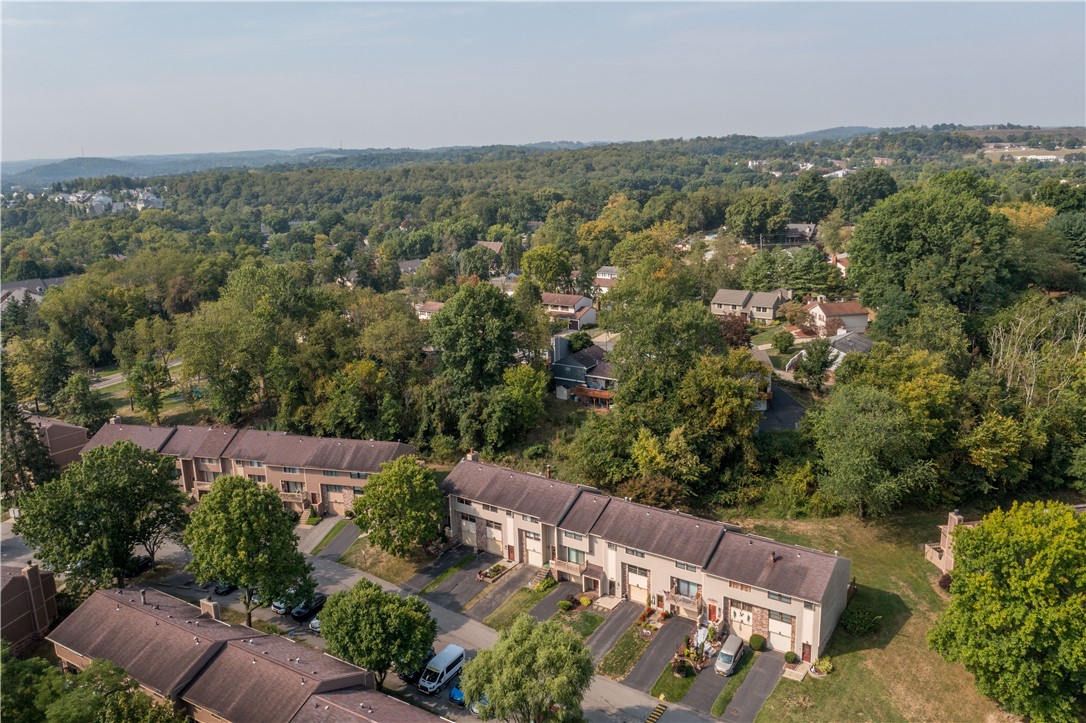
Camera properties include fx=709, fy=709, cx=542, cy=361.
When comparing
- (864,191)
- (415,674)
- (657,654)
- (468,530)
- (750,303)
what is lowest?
(657,654)

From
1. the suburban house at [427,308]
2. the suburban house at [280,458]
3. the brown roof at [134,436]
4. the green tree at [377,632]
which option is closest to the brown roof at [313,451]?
the suburban house at [280,458]

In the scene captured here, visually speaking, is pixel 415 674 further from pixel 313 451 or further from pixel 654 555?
pixel 313 451

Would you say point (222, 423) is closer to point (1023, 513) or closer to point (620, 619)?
point (620, 619)

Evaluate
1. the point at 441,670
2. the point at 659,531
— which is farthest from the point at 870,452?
the point at 441,670

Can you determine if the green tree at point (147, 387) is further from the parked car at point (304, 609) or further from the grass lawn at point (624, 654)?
the grass lawn at point (624, 654)

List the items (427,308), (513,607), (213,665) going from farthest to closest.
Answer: (427,308) → (513,607) → (213,665)

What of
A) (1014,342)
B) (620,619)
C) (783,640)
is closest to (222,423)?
(620,619)

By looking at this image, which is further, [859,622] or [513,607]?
[513,607]
